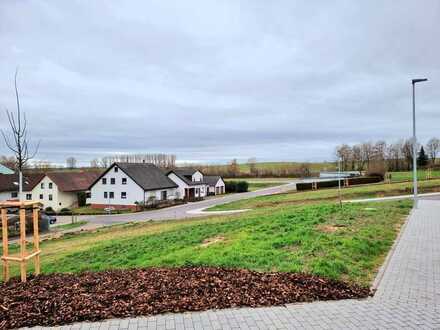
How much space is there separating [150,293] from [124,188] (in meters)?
42.2

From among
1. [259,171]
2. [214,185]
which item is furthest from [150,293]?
[259,171]

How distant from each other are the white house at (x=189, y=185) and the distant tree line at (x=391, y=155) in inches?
1366

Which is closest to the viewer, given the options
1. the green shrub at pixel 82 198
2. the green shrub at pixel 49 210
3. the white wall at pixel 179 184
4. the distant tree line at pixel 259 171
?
the green shrub at pixel 49 210

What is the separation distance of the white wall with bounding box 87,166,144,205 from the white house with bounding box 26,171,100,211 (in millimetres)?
4964

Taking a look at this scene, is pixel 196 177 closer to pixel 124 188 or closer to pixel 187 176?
pixel 187 176

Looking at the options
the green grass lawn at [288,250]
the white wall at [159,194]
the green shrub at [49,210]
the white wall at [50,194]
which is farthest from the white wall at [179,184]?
the green grass lawn at [288,250]

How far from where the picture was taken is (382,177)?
4922 centimetres

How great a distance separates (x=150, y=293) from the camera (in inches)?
200

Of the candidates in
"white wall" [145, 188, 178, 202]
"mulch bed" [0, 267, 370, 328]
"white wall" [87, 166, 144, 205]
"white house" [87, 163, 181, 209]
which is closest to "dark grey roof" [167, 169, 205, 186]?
"white wall" [145, 188, 178, 202]

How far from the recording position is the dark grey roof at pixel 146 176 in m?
45.6

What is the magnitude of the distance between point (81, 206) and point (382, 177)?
4630 centimetres

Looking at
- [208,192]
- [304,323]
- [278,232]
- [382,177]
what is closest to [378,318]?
[304,323]

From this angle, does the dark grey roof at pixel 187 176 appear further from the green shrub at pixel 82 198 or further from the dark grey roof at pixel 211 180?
the green shrub at pixel 82 198

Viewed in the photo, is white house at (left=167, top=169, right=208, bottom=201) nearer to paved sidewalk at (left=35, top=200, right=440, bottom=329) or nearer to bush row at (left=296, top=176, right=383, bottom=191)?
bush row at (left=296, top=176, right=383, bottom=191)
